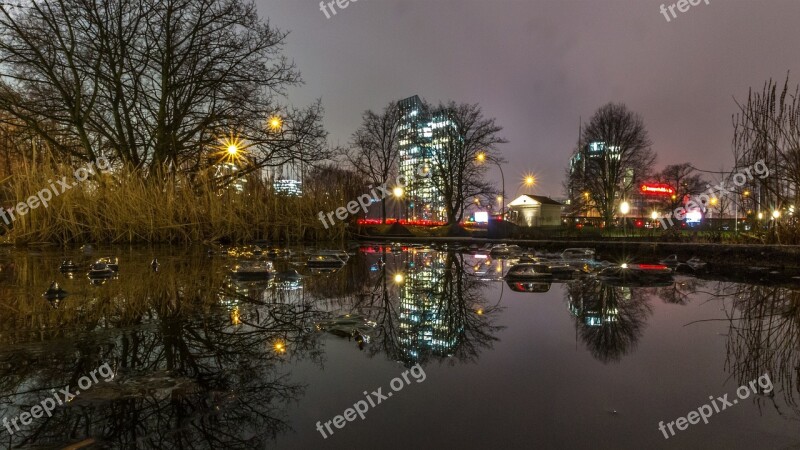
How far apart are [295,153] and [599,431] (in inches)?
650

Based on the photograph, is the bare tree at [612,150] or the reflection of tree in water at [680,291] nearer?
the reflection of tree in water at [680,291]

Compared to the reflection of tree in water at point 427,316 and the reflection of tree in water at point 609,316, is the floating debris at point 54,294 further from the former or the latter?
the reflection of tree in water at point 609,316

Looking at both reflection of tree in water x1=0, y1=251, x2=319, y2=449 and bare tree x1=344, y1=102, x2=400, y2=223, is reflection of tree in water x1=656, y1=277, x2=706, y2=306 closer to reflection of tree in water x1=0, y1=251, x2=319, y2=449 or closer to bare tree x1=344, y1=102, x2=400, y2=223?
reflection of tree in water x1=0, y1=251, x2=319, y2=449

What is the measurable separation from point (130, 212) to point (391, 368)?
9.40 m

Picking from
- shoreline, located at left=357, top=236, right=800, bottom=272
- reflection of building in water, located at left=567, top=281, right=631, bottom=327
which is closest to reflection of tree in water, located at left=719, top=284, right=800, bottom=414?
reflection of building in water, located at left=567, top=281, right=631, bottom=327

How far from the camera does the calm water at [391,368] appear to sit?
131 centimetres

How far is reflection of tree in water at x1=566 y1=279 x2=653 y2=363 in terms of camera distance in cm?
229

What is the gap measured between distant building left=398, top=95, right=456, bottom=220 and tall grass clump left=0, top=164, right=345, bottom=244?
31714 millimetres

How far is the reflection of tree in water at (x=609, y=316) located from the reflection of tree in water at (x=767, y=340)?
18.8 inches

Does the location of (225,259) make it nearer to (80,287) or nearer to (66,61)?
(80,287)

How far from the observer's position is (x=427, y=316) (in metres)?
2.93

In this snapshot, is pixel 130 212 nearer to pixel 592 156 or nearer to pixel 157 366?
pixel 157 366

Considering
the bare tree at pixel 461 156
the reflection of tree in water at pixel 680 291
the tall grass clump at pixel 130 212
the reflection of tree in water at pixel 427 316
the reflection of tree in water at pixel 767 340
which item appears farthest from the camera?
the bare tree at pixel 461 156

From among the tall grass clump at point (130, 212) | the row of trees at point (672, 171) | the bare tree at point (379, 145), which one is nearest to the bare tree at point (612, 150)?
the row of trees at point (672, 171)
